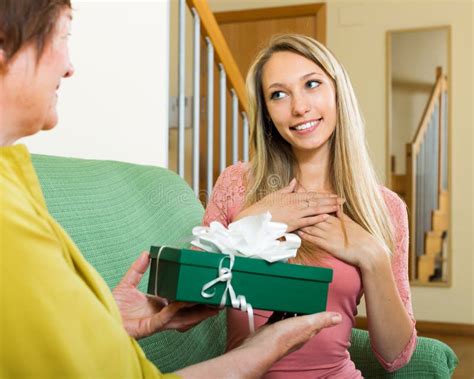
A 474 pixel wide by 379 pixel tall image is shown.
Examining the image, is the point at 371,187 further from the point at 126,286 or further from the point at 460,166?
the point at 460,166

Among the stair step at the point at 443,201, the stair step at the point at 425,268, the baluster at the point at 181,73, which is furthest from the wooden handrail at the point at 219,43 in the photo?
the stair step at the point at 425,268

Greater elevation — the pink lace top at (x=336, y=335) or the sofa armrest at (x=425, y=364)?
the pink lace top at (x=336, y=335)

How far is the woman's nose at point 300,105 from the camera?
1506mm

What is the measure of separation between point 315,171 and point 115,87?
0.78m

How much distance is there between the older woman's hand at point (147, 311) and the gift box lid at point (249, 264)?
0.36 ft

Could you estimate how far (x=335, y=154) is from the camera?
161cm

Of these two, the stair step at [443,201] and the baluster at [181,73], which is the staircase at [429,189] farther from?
the baluster at [181,73]

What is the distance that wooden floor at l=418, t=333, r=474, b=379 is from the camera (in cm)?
353

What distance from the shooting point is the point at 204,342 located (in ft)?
5.34

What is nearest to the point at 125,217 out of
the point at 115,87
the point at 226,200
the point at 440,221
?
the point at 226,200

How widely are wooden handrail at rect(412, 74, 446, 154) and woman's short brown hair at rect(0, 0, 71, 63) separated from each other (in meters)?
4.42

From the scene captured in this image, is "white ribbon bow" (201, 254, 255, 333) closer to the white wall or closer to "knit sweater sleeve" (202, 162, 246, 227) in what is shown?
"knit sweater sleeve" (202, 162, 246, 227)

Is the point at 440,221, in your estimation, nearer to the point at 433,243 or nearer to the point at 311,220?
the point at 433,243

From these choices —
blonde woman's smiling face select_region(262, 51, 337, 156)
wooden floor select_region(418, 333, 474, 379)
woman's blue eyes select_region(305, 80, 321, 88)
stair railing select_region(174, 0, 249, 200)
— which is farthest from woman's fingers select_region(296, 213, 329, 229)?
wooden floor select_region(418, 333, 474, 379)
